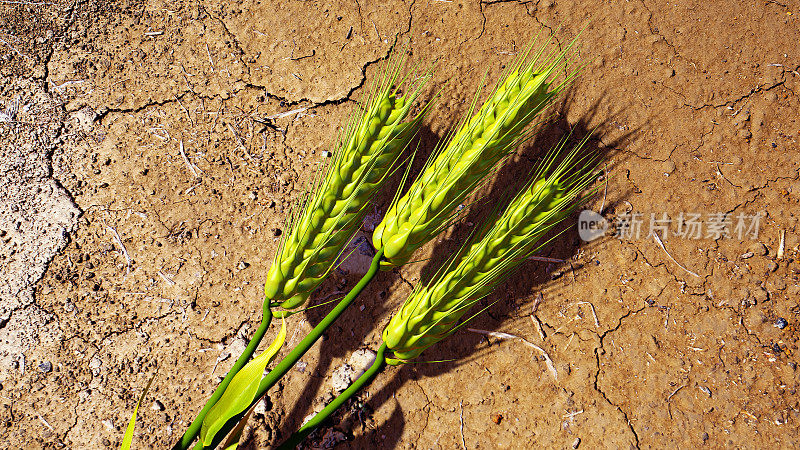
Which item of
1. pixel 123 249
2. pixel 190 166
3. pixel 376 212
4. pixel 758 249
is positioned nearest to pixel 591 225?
pixel 758 249

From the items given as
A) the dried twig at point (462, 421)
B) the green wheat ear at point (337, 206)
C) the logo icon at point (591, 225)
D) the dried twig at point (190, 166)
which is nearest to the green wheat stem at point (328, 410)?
the green wheat ear at point (337, 206)

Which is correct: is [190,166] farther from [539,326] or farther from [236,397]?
[539,326]

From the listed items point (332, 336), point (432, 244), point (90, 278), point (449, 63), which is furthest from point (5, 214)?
point (449, 63)

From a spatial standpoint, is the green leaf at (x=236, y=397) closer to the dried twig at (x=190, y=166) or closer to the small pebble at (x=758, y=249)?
the dried twig at (x=190, y=166)

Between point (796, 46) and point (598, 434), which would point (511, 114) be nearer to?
point (598, 434)

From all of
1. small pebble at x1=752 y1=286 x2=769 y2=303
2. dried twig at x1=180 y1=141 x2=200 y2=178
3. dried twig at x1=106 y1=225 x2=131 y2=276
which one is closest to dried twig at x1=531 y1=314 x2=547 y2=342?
small pebble at x1=752 y1=286 x2=769 y2=303

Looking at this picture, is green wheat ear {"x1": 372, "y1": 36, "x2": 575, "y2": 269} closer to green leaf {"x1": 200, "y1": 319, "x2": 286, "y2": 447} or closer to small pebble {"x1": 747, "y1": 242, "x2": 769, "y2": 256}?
green leaf {"x1": 200, "y1": 319, "x2": 286, "y2": 447}
